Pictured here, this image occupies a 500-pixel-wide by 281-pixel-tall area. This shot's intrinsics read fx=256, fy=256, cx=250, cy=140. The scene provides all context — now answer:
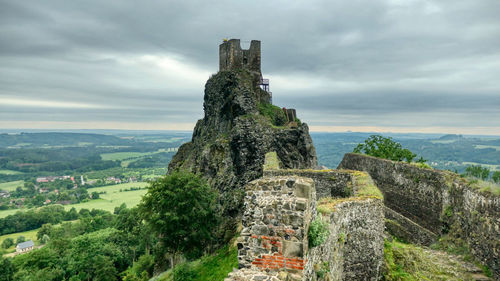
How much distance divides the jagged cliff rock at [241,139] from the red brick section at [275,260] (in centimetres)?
2379

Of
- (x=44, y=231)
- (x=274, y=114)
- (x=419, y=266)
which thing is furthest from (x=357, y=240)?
(x=44, y=231)

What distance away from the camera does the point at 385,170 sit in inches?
726

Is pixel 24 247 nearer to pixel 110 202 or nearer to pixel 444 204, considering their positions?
pixel 110 202

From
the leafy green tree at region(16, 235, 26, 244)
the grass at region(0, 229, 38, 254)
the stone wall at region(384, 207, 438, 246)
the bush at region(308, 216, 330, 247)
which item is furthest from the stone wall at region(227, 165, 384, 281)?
the leafy green tree at region(16, 235, 26, 244)

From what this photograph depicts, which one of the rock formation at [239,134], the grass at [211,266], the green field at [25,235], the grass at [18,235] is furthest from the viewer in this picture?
the green field at [25,235]

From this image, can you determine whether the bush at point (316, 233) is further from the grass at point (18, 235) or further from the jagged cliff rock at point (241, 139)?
the grass at point (18, 235)

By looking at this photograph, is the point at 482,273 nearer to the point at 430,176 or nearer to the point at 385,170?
the point at 430,176

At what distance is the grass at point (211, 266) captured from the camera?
18.4 m

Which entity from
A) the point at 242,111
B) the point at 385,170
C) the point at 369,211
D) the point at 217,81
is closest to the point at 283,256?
the point at 369,211

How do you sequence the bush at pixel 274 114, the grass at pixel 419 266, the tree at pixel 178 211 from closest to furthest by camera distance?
the grass at pixel 419 266 < the tree at pixel 178 211 < the bush at pixel 274 114

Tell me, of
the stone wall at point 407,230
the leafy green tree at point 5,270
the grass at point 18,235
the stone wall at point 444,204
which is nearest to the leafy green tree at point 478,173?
the stone wall at point 444,204

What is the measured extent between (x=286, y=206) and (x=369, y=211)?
18.7 feet

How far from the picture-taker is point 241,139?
3259cm

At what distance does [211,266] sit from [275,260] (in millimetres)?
17092
